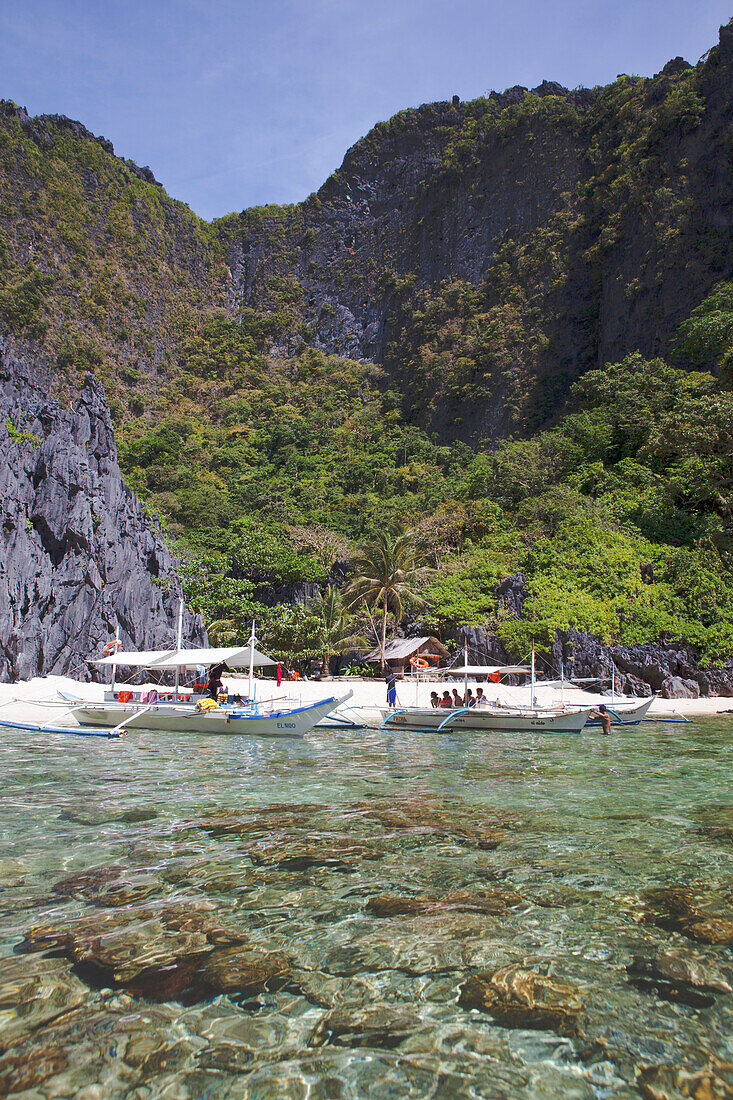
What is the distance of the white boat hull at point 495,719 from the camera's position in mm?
20484

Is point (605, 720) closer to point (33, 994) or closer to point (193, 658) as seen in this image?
point (193, 658)

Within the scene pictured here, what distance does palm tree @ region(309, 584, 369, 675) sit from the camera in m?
37.4

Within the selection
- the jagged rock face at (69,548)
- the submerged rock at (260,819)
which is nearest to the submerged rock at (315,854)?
the submerged rock at (260,819)

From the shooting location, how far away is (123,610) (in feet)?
111

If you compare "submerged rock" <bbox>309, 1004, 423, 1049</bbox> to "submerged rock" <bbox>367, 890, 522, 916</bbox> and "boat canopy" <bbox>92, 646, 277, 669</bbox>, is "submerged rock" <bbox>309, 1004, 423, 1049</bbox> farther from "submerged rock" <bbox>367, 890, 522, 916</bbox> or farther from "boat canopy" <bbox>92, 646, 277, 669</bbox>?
"boat canopy" <bbox>92, 646, 277, 669</bbox>

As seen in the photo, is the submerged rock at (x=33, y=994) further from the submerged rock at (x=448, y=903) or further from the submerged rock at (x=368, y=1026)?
the submerged rock at (x=448, y=903)

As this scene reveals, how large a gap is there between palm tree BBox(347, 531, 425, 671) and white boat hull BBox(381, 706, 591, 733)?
16.3m

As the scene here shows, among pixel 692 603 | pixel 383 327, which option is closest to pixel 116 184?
pixel 383 327

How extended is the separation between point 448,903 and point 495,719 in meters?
15.9

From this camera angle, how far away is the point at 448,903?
5.51 metres

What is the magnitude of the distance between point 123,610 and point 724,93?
195ft

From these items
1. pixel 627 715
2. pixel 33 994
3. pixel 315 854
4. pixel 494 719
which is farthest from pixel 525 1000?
pixel 627 715

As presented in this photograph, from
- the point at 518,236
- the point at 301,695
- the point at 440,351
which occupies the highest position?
the point at 518,236

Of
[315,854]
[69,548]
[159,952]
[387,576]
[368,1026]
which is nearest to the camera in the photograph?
[368,1026]
